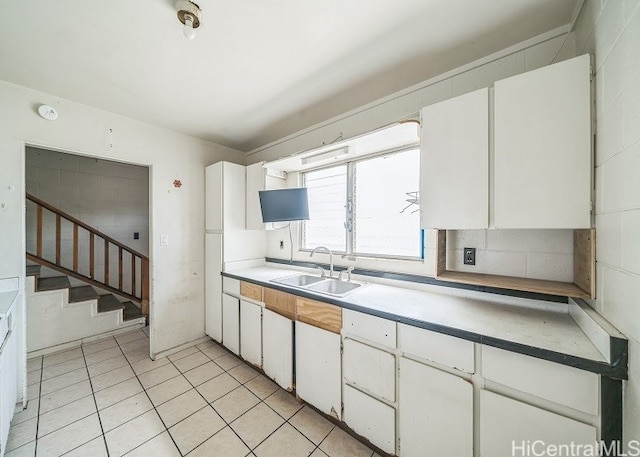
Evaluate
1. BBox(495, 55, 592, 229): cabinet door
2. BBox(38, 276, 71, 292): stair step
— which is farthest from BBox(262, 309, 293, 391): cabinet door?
BBox(38, 276, 71, 292): stair step

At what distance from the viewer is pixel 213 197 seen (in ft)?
9.02

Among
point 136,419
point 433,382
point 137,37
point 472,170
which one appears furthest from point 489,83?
point 136,419

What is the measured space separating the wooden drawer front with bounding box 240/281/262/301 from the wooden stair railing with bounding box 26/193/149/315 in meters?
2.12

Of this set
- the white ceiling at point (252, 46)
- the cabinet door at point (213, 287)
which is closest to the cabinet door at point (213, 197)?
the cabinet door at point (213, 287)

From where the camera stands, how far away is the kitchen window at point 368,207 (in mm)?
1900

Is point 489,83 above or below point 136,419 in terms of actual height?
above

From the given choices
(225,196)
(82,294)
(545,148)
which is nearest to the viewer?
(545,148)

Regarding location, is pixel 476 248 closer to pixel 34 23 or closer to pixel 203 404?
pixel 203 404

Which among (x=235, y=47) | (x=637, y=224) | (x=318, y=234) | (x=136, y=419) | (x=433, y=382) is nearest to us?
(x=637, y=224)

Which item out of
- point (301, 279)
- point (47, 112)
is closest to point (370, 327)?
point (301, 279)

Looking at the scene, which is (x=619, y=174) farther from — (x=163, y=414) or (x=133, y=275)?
(x=133, y=275)

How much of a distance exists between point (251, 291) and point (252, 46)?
6.41 ft

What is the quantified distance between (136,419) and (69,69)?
8.38 feet

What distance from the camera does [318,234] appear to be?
8.51ft
